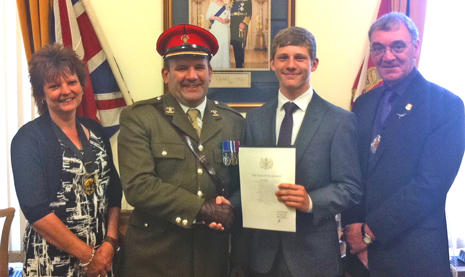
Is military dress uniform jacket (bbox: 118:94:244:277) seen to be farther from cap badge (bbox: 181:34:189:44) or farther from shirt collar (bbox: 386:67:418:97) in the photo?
shirt collar (bbox: 386:67:418:97)

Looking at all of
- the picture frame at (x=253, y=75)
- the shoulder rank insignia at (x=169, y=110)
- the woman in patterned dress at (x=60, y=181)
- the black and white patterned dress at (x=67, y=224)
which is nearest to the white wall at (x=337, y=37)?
the picture frame at (x=253, y=75)

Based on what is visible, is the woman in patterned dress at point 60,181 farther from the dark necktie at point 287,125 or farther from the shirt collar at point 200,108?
the dark necktie at point 287,125

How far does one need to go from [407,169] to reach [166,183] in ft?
3.57

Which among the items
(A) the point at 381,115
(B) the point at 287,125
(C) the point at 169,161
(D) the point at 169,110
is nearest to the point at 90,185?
(C) the point at 169,161

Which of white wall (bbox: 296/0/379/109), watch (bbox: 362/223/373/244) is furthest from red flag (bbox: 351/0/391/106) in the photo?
watch (bbox: 362/223/373/244)

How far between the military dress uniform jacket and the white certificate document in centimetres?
24

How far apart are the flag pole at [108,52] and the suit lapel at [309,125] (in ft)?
5.04

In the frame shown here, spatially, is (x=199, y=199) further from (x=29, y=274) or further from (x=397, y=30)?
(x=397, y=30)

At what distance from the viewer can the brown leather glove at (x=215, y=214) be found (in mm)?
1453


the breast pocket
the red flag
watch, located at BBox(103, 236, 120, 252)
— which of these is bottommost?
watch, located at BBox(103, 236, 120, 252)

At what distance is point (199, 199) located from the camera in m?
1.47

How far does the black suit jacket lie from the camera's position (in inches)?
58.6

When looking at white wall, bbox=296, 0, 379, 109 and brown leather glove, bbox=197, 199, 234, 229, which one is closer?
brown leather glove, bbox=197, 199, 234, 229

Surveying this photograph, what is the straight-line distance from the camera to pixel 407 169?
153 cm
